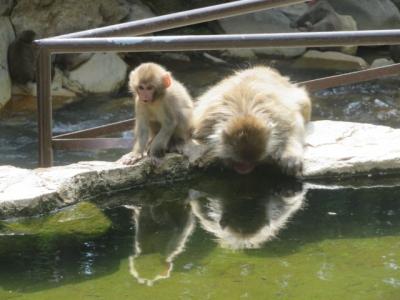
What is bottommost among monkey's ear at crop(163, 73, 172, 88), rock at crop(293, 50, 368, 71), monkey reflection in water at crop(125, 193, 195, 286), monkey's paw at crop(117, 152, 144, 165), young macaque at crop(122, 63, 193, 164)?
rock at crop(293, 50, 368, 71)

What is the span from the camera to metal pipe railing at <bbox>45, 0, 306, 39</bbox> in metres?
4.77

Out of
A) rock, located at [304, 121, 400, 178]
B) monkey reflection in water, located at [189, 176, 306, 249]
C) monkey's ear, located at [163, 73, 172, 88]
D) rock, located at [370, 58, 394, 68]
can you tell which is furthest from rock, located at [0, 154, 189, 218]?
rock, located at [370, 58, 394, 68]

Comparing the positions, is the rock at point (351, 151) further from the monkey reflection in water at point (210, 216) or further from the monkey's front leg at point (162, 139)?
the monkey's front leg at point (162, 139)

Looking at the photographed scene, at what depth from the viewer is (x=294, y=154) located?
4.69 meters

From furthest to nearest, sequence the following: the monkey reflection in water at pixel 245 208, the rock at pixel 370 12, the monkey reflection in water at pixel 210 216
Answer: the rock at pixel 370 12
the monkey reflection in water at pixel 245 208
the monkey reflection in water at pixel 210 216

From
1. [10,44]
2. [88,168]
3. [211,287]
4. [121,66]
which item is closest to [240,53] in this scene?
[121,66]

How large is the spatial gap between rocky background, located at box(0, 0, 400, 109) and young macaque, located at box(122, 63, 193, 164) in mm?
5658

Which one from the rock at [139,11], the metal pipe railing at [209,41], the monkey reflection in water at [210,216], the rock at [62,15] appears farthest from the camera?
the rock at [139,11]

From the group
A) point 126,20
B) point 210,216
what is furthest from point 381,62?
point 210,216

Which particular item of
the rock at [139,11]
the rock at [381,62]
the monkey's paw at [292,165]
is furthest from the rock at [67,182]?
the rock at [139,11]

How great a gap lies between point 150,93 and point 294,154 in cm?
101

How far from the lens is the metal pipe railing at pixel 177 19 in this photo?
4.77m

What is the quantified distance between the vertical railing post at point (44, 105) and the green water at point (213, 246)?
23.8 inches

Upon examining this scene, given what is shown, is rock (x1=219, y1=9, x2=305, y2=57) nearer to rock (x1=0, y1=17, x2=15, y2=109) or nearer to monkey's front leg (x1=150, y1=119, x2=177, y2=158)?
rock (x1=0, y1=17, x2=15, y2=109)
